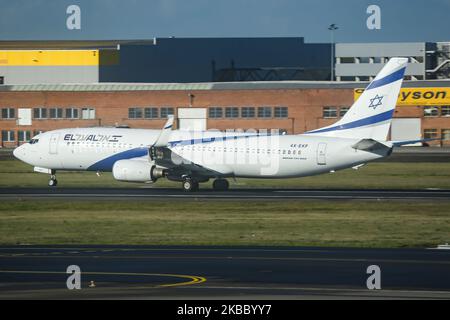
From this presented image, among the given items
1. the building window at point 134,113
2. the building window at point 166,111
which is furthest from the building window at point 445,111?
the building window at point 134,113

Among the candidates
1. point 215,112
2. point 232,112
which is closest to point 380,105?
point 232,112

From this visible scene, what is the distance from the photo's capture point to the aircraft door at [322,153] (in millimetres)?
63125

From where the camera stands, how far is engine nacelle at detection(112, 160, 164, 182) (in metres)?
65.4

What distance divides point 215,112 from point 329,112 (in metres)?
13.2

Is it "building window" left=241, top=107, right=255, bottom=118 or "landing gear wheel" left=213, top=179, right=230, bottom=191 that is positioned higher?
"building window" left=241, top=107, right=255, bottom=118

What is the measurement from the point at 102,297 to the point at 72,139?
43436mm

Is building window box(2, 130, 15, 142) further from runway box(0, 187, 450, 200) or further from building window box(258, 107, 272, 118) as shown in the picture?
runway box(0, 187, 450, 200)

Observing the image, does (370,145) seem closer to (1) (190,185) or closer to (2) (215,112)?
(1) (190,185)

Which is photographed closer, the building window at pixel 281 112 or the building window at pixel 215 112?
the building window at pixel 281 112

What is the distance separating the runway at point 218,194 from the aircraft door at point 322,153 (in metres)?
2.10

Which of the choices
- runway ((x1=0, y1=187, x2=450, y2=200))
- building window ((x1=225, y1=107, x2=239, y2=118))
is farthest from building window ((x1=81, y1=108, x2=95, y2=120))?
runway ((x1=0, y1=187, x2=450, y2=200))

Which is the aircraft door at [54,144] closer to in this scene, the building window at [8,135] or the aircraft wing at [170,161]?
the aircraft wing at [170,161]

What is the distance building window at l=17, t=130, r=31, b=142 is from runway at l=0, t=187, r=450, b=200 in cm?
5328

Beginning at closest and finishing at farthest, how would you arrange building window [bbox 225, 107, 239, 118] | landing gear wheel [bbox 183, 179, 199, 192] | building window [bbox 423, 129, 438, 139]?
1. landing gear wheel [bbox 183, 179, 199, 192]
2. building window [bbox 225, 107, 239, 118]
3. building window [bbox 423, 129, 438, 139]
